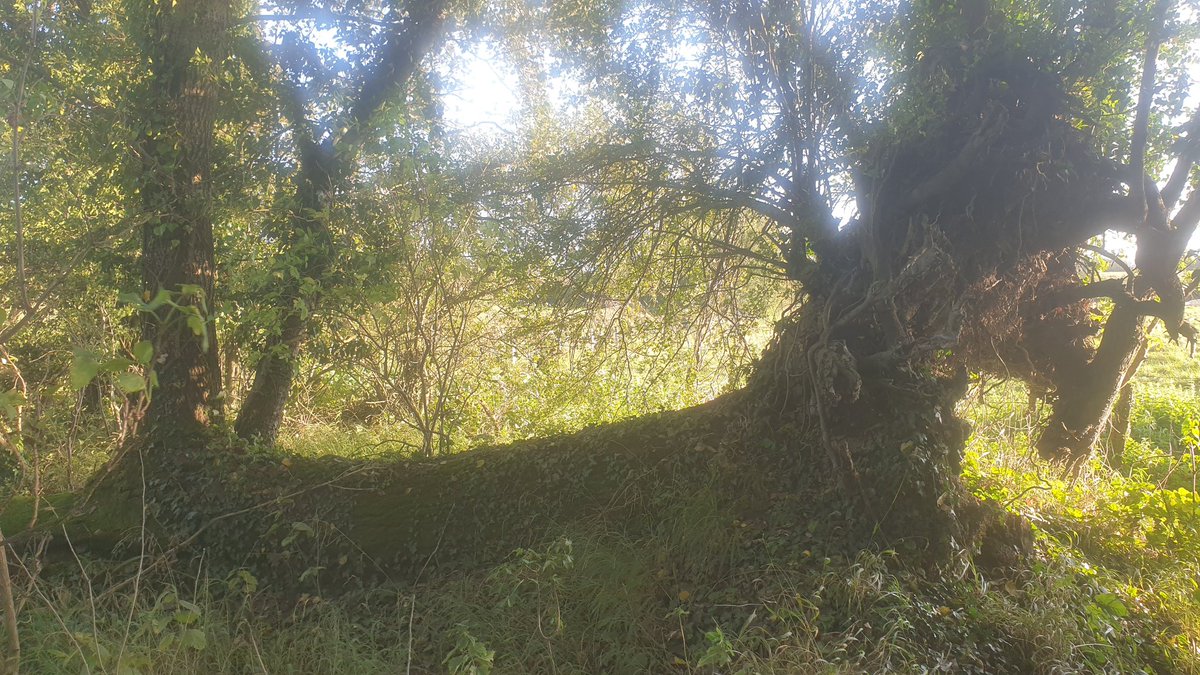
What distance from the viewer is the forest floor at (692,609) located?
3562mm

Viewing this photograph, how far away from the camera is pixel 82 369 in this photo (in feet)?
5.88

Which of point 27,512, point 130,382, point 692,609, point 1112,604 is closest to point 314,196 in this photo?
point 27,512

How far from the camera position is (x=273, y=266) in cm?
581

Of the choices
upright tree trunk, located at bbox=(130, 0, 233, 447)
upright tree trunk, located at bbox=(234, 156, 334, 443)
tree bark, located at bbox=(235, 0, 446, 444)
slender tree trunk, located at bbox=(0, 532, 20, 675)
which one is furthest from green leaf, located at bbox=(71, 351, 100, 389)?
upright tree trunk, located at bbox=(130, 0, 233, 447)

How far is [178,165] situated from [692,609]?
513 cm

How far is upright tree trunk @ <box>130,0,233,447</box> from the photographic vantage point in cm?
578

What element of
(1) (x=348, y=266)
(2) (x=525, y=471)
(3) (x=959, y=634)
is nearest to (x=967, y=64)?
(3) (x=959, y=634)

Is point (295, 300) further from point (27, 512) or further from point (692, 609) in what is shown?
point (692, 609)

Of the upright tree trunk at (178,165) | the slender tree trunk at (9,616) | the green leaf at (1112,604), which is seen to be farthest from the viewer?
the upright tree trunk at (178,165)

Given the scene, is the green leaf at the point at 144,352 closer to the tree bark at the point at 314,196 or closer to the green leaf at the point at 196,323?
the green leaf at the point at 196,323

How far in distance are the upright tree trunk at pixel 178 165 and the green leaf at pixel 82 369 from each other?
14.1 feet

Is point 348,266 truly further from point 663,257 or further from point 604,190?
point 663,257

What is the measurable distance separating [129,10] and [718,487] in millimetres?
5878

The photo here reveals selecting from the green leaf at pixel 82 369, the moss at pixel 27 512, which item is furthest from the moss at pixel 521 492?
the green leaf at pixel 82 369
